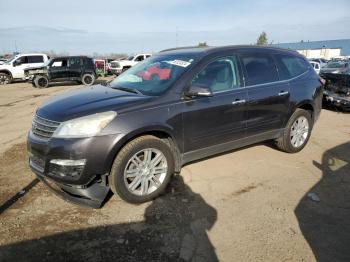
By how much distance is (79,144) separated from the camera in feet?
11.0

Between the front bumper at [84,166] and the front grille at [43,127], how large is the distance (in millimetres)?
68

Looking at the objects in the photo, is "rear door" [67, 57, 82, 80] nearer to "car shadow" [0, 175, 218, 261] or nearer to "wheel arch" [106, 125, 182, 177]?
"wheel arch" [106, 125, 182, 177]

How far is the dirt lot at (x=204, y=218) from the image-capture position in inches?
118

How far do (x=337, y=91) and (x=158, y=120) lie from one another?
27.1 ft

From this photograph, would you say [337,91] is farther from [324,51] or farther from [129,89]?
[324,51]

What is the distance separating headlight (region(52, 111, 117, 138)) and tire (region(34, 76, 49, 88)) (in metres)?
15.8

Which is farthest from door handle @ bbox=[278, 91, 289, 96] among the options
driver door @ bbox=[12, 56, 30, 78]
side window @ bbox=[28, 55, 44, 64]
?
driver door @ bbox=[12, 56, 30, 78]

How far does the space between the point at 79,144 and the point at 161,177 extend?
1.15 meters

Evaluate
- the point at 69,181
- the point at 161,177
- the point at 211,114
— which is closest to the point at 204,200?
the point at 161,177

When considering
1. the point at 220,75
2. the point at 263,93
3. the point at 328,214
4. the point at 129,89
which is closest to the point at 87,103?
the point at 129,89

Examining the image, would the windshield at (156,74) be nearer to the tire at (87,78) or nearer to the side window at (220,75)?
the side window at (220,75)

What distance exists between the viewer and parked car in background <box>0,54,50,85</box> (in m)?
20.4

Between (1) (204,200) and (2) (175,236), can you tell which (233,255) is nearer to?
(2) (175,236)

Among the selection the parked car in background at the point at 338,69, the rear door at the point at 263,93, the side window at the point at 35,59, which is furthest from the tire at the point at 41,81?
the rear door at the point at 263,93
